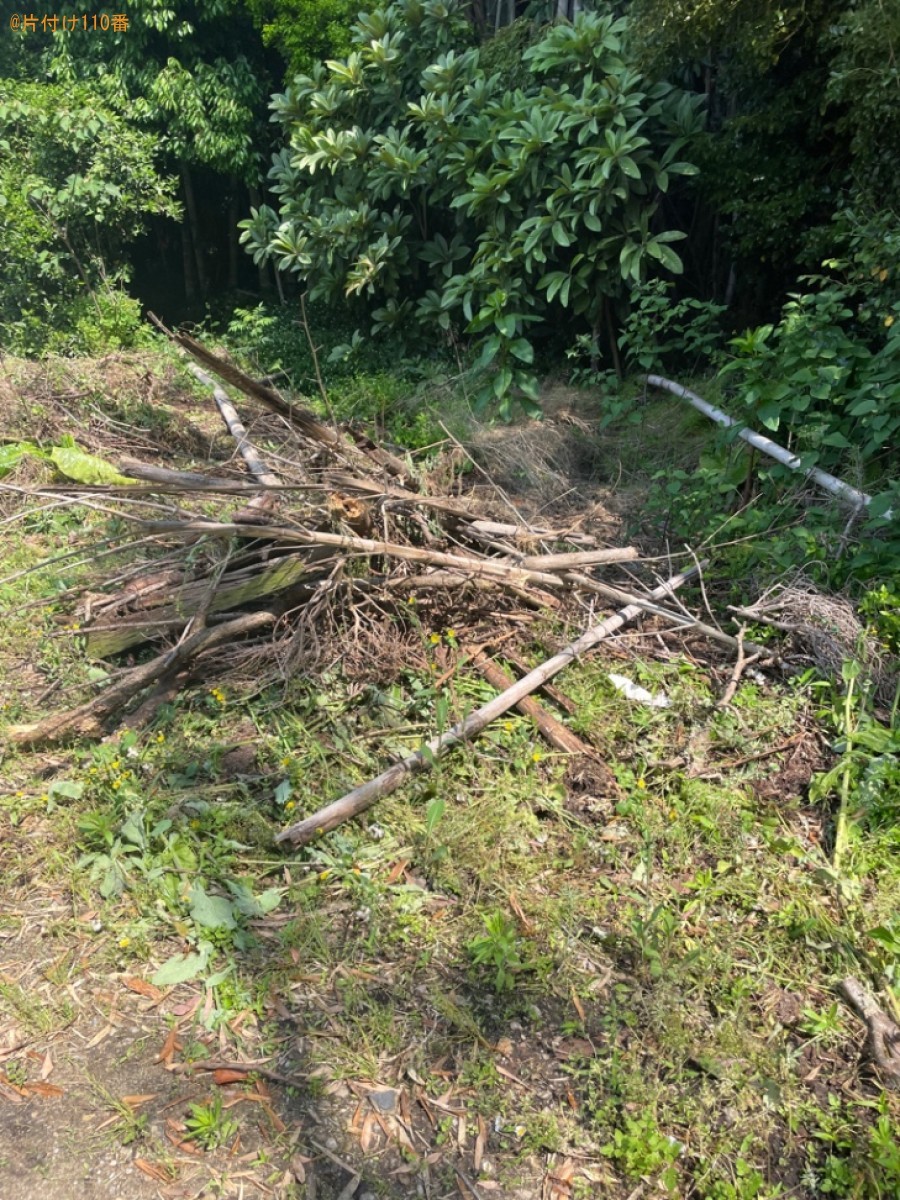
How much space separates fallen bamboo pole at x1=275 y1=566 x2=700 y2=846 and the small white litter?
193 mm

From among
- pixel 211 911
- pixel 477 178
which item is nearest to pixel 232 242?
pixel 477 178

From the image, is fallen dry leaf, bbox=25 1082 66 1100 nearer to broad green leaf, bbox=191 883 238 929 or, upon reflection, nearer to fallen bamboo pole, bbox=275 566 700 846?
broad green leaf, bbox=191 883 238 929

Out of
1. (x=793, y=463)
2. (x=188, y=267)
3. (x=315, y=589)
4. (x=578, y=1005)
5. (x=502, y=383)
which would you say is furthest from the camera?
(x=188, y=267)

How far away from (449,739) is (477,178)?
468 centimetres

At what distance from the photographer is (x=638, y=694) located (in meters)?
3.24

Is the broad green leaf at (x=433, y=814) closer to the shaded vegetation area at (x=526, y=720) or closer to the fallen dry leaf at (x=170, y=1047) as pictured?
the shaded vegetation area at (x=526, y=720)

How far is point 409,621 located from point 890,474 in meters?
2.21

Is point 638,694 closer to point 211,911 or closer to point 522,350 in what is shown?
point 211,911

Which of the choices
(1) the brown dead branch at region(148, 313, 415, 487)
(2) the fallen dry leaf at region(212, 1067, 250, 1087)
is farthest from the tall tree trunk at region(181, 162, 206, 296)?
(2) the fallen dry leaf at region(212, 1067, 250, 1087)

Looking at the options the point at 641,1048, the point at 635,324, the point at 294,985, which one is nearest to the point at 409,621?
the point at 294,985

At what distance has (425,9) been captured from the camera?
6879 mm

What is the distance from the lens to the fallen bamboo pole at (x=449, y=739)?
2.69 meters

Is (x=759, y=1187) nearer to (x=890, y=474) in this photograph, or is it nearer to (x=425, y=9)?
Result: (x=890, y=474)

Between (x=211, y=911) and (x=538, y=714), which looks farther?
(x=538, y=714)
